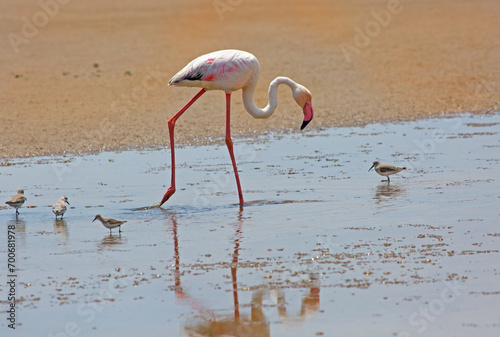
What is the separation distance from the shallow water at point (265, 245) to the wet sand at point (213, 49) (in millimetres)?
2651

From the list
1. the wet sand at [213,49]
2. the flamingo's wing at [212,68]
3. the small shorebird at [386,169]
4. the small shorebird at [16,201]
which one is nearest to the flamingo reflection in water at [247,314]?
the small shorebird at [16,201]

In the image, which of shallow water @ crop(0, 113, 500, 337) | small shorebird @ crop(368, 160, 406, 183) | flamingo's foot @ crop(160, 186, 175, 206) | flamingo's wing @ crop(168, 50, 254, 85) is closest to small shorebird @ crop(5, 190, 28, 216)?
shallow water @ crop(0, 113, 500, 337)

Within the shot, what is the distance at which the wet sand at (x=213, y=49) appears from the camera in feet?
50.1

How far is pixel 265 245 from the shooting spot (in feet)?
24.2

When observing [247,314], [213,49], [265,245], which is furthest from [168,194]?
[213,49]

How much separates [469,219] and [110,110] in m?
9.91

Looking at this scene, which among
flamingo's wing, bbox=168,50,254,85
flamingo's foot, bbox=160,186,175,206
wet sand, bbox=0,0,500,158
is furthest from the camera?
wet sand, bbox=0,0,500,158

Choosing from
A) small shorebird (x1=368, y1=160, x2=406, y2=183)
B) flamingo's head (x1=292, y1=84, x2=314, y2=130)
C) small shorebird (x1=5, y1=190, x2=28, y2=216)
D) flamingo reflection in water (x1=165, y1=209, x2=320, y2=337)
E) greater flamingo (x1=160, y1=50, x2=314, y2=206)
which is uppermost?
greater flamingo (x1=160, y1=50, x2=314, y2=206)

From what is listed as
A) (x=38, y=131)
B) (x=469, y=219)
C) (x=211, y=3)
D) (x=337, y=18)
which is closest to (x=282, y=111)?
(x=38, y=131)

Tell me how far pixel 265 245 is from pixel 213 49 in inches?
673

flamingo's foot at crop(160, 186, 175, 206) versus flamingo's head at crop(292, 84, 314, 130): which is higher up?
flamingo's head at crop(292, 84, 314, 130)

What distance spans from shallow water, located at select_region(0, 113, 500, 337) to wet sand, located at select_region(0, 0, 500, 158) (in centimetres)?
265

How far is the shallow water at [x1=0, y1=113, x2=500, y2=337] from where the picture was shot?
18.2 feet

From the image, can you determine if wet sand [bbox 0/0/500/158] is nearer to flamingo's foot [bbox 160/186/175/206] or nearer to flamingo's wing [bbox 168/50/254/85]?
flamingo's wing [bbox 168/50/254/85]
